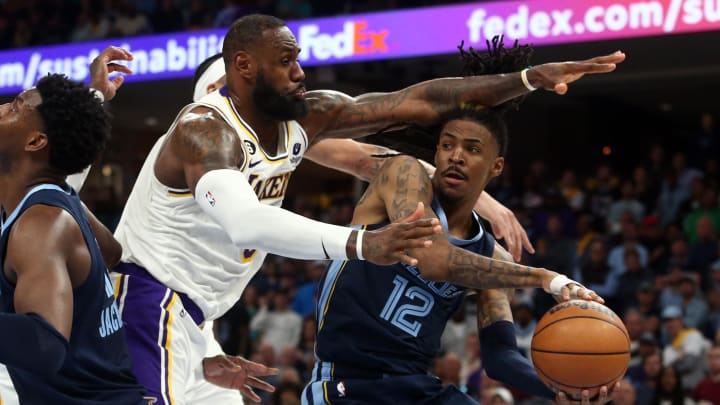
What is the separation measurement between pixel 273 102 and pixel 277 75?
10 centimetres

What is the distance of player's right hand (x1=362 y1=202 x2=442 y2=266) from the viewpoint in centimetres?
307

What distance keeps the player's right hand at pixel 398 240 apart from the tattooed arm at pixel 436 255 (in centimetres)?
17

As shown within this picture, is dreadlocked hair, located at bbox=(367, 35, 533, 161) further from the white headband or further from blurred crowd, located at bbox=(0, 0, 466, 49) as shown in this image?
blurred crowd, located at bbox=(0, 0, 466, 49)

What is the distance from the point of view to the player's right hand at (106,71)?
427 cm

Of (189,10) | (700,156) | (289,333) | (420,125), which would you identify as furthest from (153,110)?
(420,125)

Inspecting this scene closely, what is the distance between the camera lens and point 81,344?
9.50 ft

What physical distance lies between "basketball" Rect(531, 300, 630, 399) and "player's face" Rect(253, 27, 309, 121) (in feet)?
4.15

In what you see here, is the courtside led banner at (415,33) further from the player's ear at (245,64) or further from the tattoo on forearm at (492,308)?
the player's ear at (245,64)

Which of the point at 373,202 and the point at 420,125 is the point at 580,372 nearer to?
the point at 373,202

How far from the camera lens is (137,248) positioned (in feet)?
12.9

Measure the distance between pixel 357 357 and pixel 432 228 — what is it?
2.97ft

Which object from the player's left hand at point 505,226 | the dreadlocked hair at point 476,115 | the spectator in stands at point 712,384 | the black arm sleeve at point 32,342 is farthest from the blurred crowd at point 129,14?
the black arm sleeve at point 32,342

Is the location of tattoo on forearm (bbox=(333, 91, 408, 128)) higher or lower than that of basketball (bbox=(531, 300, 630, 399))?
higher

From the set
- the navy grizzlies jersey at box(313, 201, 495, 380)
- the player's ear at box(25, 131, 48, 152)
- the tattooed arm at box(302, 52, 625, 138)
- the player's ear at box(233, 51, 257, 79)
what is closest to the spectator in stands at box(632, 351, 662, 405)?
the tattooed arm at box(302, 52, 625, 138)
